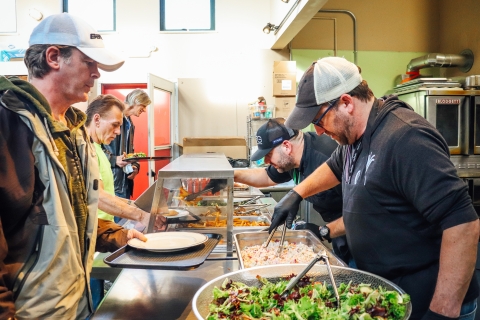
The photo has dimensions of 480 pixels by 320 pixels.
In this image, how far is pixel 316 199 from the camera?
2330 millimetres

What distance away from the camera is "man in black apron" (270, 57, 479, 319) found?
109cm

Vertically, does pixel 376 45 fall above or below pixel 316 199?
above

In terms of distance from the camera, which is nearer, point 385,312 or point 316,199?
point 385,312

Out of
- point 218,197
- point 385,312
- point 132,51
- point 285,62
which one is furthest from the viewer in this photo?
point 132,51

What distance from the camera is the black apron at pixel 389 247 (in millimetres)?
1245

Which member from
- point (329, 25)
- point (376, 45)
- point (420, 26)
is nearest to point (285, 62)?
point (329, 25)

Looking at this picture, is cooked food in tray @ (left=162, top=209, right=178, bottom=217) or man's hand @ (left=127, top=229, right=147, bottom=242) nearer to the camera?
man's hand @ (left=127, top=229, right=147, bottom=242)

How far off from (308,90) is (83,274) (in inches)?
40.2

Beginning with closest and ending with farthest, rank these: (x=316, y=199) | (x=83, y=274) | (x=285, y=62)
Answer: (x=83, y=274), (x=316, y=199), (x=285, y=62)

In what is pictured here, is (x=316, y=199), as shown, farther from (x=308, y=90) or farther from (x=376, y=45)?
(x=376, y=45)

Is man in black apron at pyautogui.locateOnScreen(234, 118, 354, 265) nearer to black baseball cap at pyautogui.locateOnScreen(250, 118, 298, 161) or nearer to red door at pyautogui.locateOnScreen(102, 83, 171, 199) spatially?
black baseball cap at pyautogui.locateOnScreen(250, 118, 298, 161)

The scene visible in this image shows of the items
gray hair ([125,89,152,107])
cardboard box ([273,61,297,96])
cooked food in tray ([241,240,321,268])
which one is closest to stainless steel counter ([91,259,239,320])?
cooked food in tray ([241,240,321,268])

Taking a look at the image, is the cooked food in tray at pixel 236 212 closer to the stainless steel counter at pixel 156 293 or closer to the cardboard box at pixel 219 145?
the stainless steel counter at pixel 156 293

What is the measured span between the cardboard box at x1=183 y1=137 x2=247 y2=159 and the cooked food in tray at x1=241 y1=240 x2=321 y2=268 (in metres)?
3.23
